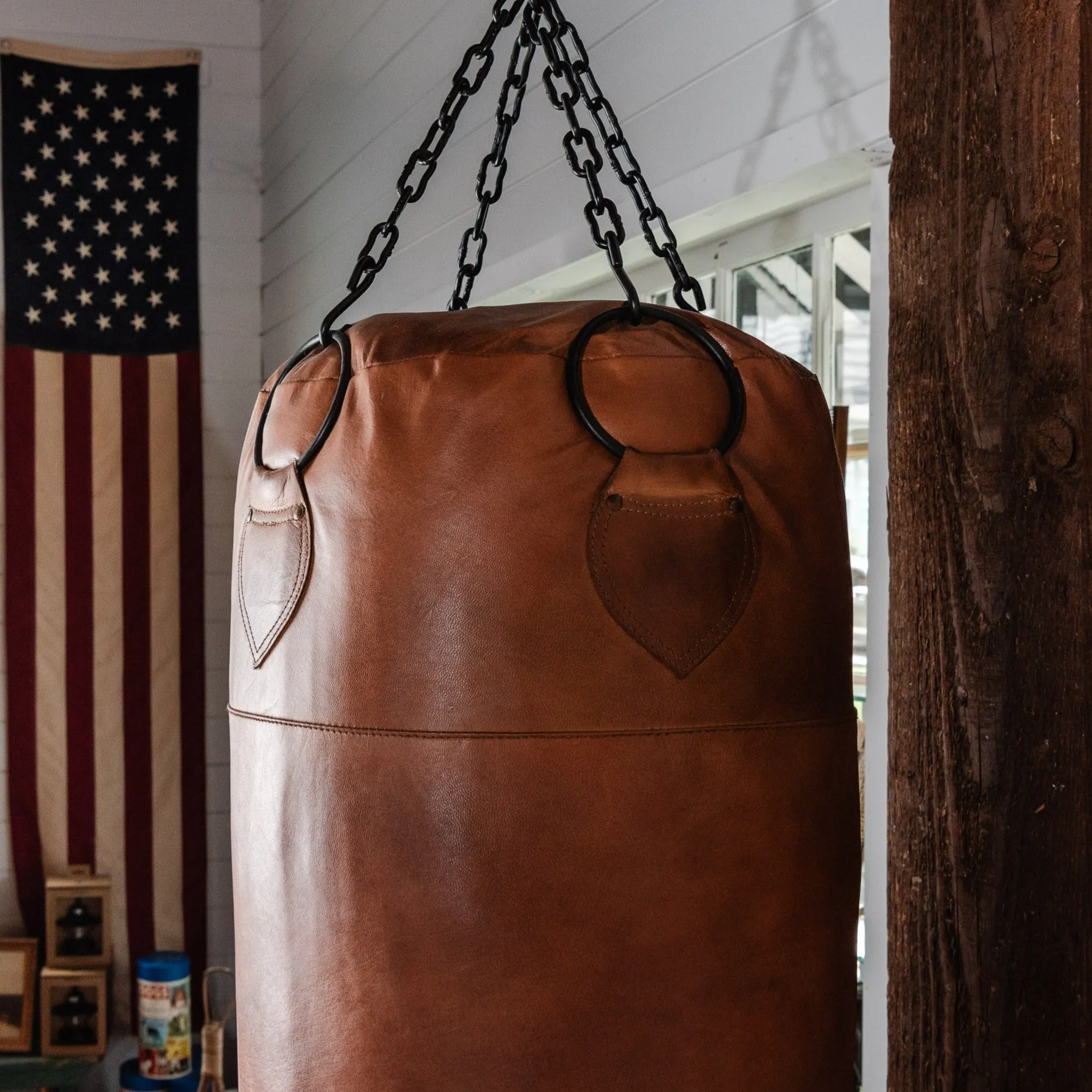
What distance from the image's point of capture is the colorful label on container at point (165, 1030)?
3.04 meters

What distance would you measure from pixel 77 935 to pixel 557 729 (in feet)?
9.74

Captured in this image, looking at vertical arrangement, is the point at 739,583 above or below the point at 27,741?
above

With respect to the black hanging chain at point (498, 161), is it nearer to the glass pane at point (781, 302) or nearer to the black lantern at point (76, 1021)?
the glass pane at point (781, 302)

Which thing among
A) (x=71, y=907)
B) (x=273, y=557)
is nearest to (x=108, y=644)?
(x=71, y=907)

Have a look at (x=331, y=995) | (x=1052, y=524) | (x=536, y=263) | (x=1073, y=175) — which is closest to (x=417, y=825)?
(x=331, y=995)

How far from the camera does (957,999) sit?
25.5 inches

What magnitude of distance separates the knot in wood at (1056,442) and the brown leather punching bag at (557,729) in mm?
213

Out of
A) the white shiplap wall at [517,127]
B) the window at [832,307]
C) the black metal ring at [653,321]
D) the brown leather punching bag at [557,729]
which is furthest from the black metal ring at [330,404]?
the window at [832,307]

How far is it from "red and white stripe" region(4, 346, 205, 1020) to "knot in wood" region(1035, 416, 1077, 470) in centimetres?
318

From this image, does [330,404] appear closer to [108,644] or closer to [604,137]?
[604,137]

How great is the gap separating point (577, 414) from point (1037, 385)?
0.94ft

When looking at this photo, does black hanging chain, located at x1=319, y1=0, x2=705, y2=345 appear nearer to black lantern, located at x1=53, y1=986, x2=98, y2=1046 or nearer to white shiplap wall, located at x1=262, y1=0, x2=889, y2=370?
white shiplap wall, located at x1=262, y1=0, x2=889, y2=370

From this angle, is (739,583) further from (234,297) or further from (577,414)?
(234,297)

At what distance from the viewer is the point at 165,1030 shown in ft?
10.0
